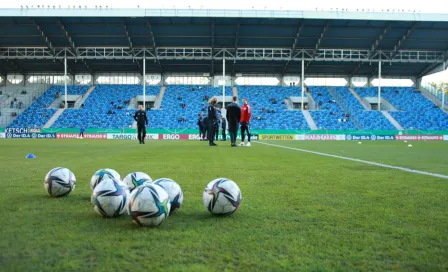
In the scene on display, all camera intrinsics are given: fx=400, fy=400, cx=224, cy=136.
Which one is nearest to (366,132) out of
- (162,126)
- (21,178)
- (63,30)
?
(162,126)

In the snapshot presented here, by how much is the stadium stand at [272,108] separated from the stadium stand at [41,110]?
20.0 metres

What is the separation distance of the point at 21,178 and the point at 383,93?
48.3 metres

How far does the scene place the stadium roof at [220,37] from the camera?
1404 inches

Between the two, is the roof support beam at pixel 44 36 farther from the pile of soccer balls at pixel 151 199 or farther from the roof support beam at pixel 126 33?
the pile of soccer balls at pixel 151 199

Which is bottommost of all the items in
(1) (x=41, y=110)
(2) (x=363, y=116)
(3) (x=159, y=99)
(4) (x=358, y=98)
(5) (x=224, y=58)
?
(2) (x=363, y=116)

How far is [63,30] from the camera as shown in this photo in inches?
1486

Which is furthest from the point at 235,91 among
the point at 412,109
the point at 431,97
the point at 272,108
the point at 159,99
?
the point at 431,97

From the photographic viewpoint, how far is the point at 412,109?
44562mm

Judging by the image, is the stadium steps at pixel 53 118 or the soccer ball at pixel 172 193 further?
the stadium steps at pixel 53 118

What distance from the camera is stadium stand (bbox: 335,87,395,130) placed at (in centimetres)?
4069

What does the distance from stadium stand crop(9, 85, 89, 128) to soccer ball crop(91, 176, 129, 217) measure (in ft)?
134

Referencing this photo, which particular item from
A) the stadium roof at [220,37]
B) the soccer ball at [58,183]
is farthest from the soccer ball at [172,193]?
the stadium roof at [220,37]

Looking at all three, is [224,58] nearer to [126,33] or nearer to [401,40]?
[126,33]

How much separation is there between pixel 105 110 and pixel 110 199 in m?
41.8
